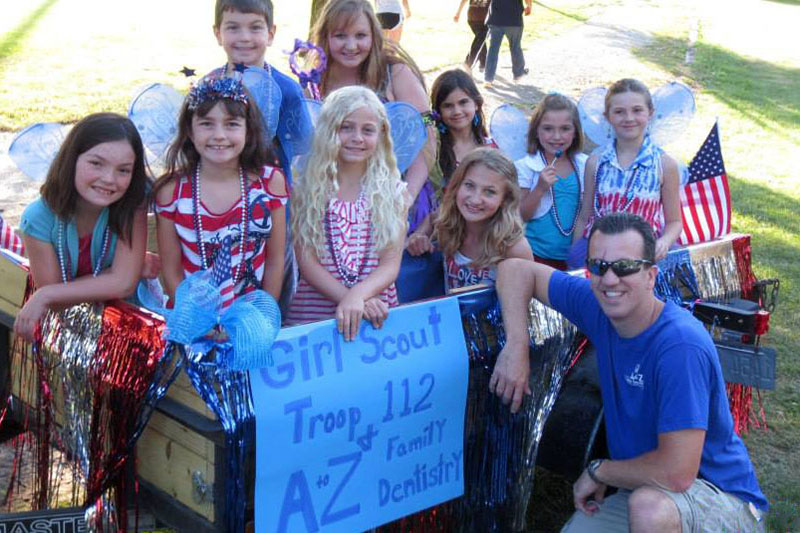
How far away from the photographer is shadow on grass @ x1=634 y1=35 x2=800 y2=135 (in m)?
12.7

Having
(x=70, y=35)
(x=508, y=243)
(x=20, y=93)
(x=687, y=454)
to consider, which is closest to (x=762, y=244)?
(x=508, y=243)

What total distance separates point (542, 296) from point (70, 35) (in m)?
11.7

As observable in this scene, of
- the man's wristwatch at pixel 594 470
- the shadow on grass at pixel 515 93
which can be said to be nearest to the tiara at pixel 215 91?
the man's wristwatch at pixel 594 470

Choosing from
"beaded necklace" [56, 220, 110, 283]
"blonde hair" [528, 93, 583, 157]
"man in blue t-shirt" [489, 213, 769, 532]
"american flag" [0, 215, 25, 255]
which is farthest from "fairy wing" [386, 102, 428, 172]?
"american flag" [0, 215, 25, 255]

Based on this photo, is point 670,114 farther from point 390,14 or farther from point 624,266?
point 390,14

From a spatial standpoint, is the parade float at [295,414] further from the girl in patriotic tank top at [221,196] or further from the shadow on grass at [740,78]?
the shadow on grass at [740,78]

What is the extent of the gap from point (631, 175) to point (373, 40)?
125cm

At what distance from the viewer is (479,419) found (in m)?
3.15

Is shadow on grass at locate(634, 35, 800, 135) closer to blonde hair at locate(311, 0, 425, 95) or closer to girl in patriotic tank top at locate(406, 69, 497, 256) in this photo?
girl in patriotic tank top at locate(406, 69, 497, 256)

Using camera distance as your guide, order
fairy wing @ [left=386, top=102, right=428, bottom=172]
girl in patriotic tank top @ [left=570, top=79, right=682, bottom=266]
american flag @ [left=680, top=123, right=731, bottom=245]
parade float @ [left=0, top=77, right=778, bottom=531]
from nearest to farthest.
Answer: parade float @ [left=0, top=77, right=778, bottom=531] < fairy wing @ [left=386, top=102, right=428, bottom=172] < girl in patriotic tank top @ [left=570, top=79, right=682, bottom=266] < american flag @ [left=680, top=123, right=731, bottom=245]

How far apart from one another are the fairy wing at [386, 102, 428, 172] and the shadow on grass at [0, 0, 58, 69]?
8.49 metres

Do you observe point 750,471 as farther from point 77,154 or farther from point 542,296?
point 77,154

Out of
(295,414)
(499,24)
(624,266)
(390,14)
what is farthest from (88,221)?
(499,24)

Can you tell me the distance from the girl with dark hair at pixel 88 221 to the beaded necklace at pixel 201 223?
6.7 inches
